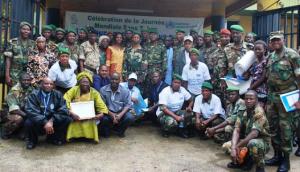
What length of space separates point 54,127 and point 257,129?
10.2 ft

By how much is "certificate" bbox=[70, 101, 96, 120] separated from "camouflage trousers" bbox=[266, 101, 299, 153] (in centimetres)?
280

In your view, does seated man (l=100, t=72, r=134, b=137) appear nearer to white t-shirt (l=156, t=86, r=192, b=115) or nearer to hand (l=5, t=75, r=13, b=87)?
white t-shirt (l=156, t=86, r=192, b=115)

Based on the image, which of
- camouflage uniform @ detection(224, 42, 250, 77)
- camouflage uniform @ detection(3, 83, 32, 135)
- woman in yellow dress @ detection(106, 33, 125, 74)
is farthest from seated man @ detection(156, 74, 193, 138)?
camouflage uniform @ detection(3, 83, 32, 135)

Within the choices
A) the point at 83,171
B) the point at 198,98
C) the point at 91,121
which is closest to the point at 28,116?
the point at 91,121

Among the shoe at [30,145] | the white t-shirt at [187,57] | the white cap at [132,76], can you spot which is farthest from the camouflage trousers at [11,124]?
the white t-shirt at [187,57]

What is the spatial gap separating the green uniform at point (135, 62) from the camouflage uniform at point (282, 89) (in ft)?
9.29

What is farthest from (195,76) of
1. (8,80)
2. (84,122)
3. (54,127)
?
(8,80)

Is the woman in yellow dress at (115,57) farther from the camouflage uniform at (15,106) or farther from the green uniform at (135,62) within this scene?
the camouflage uniform at (15,106)

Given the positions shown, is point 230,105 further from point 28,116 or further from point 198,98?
point 28,116

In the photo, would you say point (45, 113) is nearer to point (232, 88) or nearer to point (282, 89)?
point (232, 88)

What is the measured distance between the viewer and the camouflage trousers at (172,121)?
651cm

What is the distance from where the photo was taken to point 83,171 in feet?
16.3

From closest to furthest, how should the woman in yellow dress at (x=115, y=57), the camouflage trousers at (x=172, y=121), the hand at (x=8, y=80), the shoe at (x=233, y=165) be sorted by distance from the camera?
the shoe at (x=233, y=165) < the hand at (x=8, y=80) < the camouflage trousers at (x=172, y=121) < the woman in yellow dress at (x=115, y=57)

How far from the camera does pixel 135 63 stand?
23.7 feet
